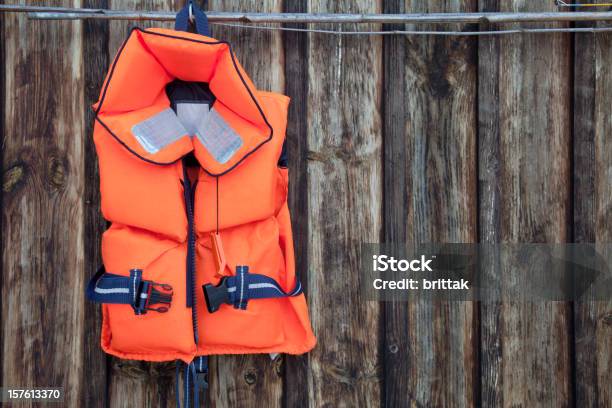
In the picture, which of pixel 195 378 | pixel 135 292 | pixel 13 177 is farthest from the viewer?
pixel 13 177

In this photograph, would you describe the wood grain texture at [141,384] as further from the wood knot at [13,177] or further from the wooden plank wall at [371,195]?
the wood knot at [13,177]

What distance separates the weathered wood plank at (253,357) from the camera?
157 centimetres

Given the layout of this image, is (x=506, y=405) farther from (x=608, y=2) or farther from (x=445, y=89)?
(x=608, y=2)

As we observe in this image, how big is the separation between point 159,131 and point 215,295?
46 centimetres

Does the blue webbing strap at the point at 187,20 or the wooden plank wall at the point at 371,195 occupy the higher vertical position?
the blue webbing strap at the point at 187,20

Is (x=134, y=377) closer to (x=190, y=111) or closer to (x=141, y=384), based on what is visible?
(x=141, y=384)

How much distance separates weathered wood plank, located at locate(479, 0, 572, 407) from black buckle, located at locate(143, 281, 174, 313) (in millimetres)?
965

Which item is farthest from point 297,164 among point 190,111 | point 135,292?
point 135,292

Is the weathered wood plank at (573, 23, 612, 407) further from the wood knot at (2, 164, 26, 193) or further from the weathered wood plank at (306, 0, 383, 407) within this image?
the wood knot at (2, 164, 26, 193)

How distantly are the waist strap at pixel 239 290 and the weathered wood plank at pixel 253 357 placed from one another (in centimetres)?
29

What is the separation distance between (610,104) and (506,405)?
0.99 m

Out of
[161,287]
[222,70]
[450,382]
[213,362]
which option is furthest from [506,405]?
[222,70]

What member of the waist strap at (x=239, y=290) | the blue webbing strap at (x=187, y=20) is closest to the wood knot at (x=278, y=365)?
the waist strap at (x=239, y=290)

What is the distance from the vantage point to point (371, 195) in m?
1.59
